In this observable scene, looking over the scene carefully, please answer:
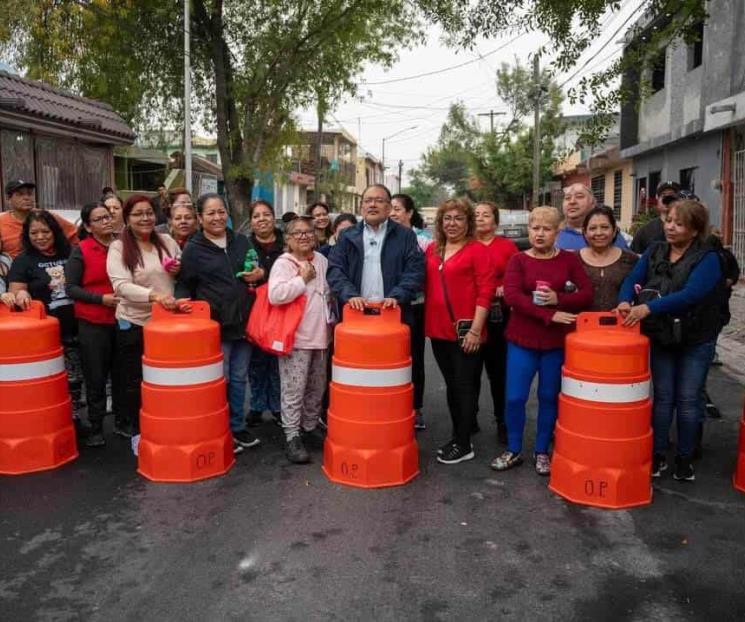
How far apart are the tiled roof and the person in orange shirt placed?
412cm

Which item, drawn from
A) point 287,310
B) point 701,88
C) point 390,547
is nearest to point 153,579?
point 390,547

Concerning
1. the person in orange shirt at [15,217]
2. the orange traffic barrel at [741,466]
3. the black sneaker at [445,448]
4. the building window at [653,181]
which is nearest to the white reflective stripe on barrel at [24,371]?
the person in orange shirt at [15,217]

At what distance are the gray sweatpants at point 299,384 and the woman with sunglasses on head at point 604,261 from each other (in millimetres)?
1943

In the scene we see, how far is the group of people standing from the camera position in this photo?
4645mm

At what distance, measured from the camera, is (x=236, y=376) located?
5406 millimetres

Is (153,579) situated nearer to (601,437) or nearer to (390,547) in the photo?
(390,547)

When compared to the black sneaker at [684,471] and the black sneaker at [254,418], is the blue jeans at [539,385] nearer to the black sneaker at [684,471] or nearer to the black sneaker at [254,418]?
the black sneaker at [684,471]

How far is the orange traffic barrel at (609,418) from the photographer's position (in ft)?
13.9

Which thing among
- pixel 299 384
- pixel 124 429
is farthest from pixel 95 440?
pixel 299 384

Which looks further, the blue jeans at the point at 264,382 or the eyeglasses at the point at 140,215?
the blue jeans at the point at 264,382

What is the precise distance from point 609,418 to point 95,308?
3.71 meters

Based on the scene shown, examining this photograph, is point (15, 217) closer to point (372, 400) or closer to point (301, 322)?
point (301, 322)

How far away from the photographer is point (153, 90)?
59.8ft

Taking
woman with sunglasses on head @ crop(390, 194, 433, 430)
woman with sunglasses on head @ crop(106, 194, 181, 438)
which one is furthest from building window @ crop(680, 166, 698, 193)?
woman with sunglasses on head @ crop(106, 194, 181, 438)
